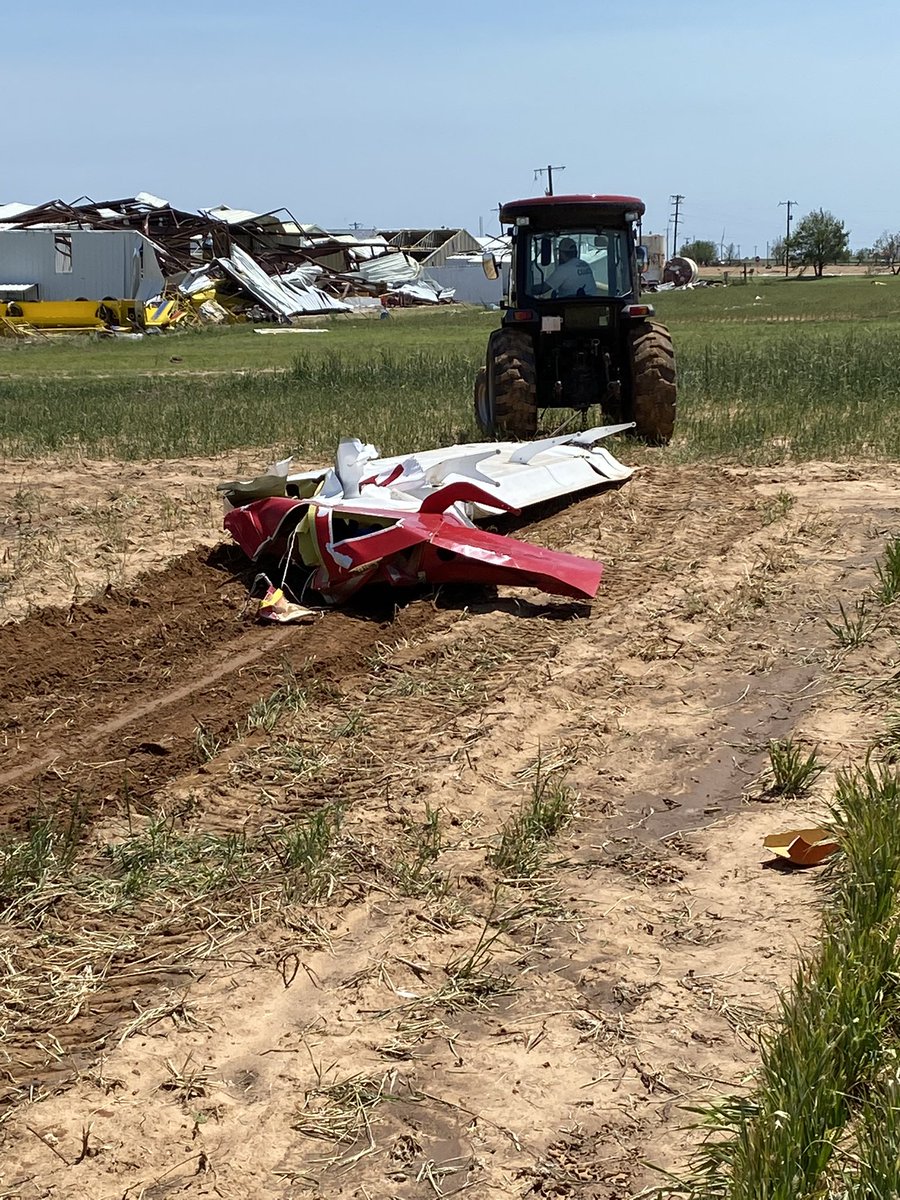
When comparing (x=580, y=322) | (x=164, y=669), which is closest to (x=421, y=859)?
(x=164, y=669)

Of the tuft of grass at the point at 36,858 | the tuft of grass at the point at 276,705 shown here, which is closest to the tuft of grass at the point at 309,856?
the tuft of grass at the point at 36,858

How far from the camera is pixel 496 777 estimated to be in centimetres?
498

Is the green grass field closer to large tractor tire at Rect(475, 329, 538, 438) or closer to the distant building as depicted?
large tractor tire at Rect(475, 329, 538, 438)

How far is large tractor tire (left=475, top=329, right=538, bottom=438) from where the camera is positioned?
467 inches

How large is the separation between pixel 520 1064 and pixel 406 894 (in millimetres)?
939

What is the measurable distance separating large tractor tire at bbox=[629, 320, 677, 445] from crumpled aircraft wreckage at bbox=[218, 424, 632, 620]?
3.12 meters

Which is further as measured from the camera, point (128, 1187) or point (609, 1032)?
point (609, 1032)

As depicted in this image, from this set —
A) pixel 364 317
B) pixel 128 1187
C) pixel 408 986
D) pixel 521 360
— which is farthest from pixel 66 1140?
pixel 364 317

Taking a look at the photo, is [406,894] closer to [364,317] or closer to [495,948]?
[495,948]

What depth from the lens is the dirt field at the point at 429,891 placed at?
9.70ft

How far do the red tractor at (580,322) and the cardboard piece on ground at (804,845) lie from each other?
8.07m

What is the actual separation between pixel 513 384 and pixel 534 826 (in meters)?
7.91

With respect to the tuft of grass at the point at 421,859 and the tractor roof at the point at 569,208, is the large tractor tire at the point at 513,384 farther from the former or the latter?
the tuft of grass at the point at 421,859

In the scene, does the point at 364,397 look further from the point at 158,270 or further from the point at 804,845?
the point at 158,270
